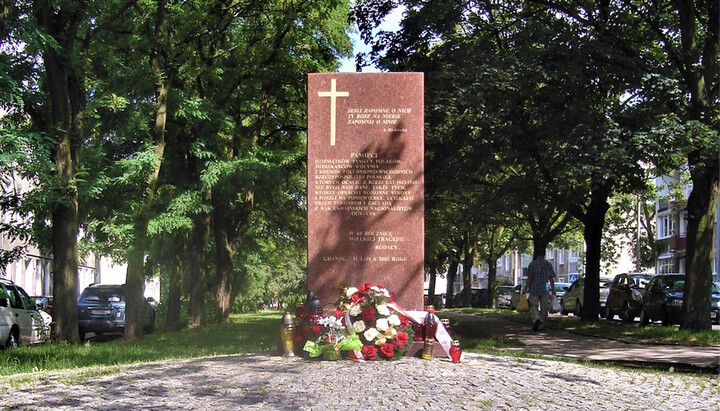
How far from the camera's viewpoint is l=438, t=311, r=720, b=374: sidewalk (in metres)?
12.0

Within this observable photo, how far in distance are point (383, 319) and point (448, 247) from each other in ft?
132

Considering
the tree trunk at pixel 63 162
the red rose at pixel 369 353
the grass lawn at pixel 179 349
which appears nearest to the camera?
the red rose at pixel 369 353

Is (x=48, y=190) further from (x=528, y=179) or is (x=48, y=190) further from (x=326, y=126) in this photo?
(x=528, y=179)

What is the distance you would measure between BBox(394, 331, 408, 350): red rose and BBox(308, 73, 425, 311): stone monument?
5.51 feet

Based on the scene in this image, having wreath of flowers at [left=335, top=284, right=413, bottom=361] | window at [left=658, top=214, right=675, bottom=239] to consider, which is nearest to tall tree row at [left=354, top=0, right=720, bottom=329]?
wreath of flowers at [left=335, top=284, right=413, bottom=361]

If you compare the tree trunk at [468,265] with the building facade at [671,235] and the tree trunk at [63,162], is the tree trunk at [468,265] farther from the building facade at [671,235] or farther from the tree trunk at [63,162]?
the tree trunk at [63,162]

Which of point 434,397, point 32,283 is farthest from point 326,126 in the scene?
point 32,283

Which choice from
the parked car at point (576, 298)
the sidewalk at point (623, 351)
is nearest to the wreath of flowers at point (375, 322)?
the sidewalk at point (623, 351)

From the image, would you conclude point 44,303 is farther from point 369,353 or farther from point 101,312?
point 369,353

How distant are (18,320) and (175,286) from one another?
338 inches

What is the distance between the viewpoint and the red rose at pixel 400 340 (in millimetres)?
10953

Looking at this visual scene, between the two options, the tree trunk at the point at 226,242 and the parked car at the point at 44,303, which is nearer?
the parked car at the point at 44,303

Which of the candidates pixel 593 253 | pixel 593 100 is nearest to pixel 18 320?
pixel 593 100

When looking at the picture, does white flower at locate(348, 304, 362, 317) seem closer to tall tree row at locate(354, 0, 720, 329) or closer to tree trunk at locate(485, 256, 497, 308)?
tall tree row at locate(354, 0, 720, 329)
